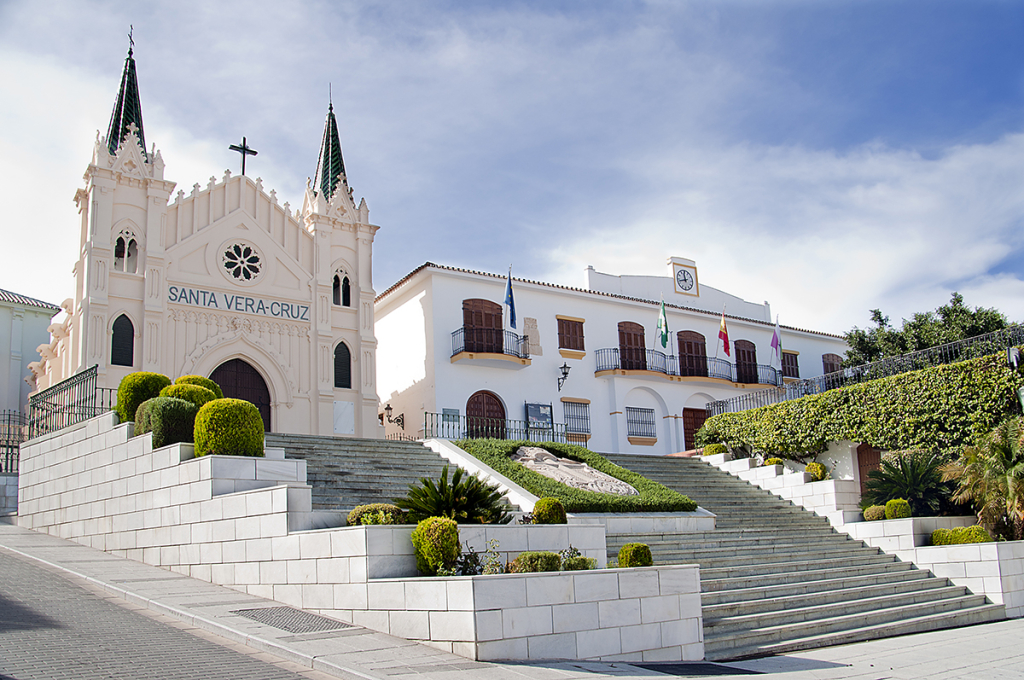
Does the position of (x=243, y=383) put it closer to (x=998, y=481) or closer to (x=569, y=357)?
(x=569, y=357)

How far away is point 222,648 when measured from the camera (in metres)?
7.77

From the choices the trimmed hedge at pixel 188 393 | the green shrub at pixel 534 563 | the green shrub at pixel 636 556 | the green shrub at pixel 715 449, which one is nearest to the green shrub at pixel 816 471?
the green shrub at pixel 715 449

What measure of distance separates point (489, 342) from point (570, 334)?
381 centimetres

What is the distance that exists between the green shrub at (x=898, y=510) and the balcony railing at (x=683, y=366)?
1420cm

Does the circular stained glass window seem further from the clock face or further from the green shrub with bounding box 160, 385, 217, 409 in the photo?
the clock face

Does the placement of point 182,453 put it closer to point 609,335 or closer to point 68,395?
point 68,395

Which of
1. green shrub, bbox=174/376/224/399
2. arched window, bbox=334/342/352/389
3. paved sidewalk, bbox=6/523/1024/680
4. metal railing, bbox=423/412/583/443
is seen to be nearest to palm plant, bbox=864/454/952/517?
paved sidewalk, bbox=6/523/1024/680

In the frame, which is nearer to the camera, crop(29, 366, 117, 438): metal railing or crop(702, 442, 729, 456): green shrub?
crop(29, 366, 117, 438): metal railing

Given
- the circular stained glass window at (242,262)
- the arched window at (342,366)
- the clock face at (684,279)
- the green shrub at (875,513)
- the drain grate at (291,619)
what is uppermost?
the clock face at (684,279)

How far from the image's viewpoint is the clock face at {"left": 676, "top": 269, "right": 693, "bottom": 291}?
112ft

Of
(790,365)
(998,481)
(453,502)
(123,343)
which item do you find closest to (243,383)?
(123,343)

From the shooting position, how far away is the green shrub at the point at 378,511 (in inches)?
374

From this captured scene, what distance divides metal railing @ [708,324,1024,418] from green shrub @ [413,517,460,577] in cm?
1484

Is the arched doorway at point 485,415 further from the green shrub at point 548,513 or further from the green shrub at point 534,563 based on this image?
the green shrub at point 534,563
